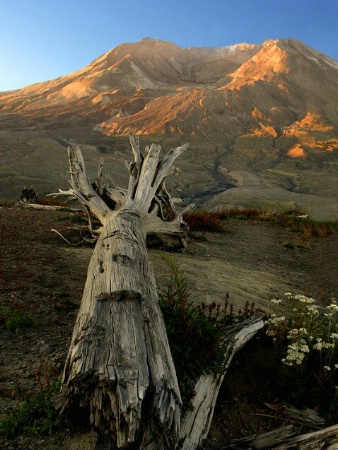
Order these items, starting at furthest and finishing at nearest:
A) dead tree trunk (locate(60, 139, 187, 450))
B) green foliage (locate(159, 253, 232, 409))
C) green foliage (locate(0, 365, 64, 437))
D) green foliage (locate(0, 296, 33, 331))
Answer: green foliage (locate(0, 296, 33, 331))
green foliage (locate(159, 253, 232, 409))
green foliage (locate(0, 365, 64, 437))
dead tree trunk (locate(60, 139, 187, 450))

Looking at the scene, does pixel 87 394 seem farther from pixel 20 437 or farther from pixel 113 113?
pixel 113 113

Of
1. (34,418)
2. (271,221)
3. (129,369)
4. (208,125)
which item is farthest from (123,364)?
(208,125)

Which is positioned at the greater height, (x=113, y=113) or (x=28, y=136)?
(x=113, y=113)

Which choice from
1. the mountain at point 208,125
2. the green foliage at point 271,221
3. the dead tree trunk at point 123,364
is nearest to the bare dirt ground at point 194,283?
the dead tree trunk at point 123,364

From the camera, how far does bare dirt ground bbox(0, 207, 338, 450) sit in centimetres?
343

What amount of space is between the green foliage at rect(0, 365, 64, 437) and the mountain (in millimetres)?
25679

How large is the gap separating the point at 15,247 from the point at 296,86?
366 feet

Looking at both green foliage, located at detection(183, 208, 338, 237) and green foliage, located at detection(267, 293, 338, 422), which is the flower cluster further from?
green foliage, located at detection(183, 208, 338, 237)

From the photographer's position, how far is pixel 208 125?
80.2 meters

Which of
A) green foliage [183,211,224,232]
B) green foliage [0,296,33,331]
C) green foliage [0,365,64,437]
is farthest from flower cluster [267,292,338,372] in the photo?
green foliage [183,211,224,232]

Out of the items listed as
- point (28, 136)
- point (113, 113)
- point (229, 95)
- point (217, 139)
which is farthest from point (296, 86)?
point (28, 136)

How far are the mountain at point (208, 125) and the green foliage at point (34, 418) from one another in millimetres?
25679

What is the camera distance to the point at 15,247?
28.3 ft

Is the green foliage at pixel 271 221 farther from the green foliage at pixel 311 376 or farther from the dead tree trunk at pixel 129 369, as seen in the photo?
the green foliage at pixel 311 376
